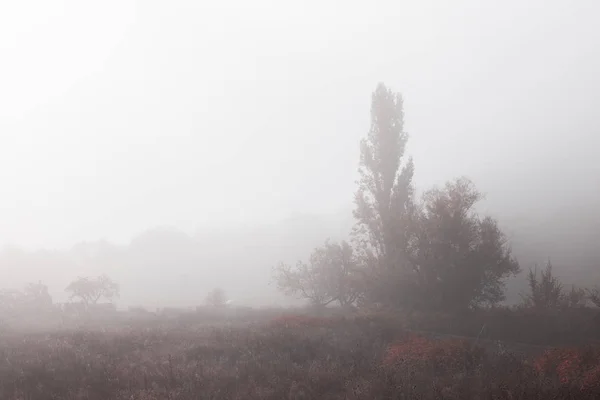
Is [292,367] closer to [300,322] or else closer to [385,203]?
[300,322]

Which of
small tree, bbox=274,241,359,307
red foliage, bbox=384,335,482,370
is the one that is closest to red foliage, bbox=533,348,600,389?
red foliage, bbox=384,335,482,370

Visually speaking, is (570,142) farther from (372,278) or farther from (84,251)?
(84,251)

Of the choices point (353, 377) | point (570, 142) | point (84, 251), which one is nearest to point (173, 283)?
point (84, 251)

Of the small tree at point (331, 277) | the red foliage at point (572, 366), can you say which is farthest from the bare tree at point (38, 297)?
the red foliage at point (572, 366)

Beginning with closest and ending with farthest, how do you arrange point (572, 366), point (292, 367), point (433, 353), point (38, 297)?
point (572, 366)
point (292, 367)
point (433, 353)
point (38, 297)

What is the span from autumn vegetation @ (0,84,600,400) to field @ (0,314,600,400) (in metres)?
0.08

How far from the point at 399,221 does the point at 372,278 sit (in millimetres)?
5129

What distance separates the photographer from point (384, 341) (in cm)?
2214

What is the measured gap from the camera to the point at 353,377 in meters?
15.6

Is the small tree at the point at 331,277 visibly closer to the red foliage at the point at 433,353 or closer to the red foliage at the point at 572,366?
the red foliage at the point at 433,353

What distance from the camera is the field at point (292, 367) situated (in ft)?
45.1

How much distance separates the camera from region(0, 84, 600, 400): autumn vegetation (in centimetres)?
1437

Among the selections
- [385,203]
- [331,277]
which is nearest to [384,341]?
[331,277]

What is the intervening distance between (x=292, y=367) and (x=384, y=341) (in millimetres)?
7139
